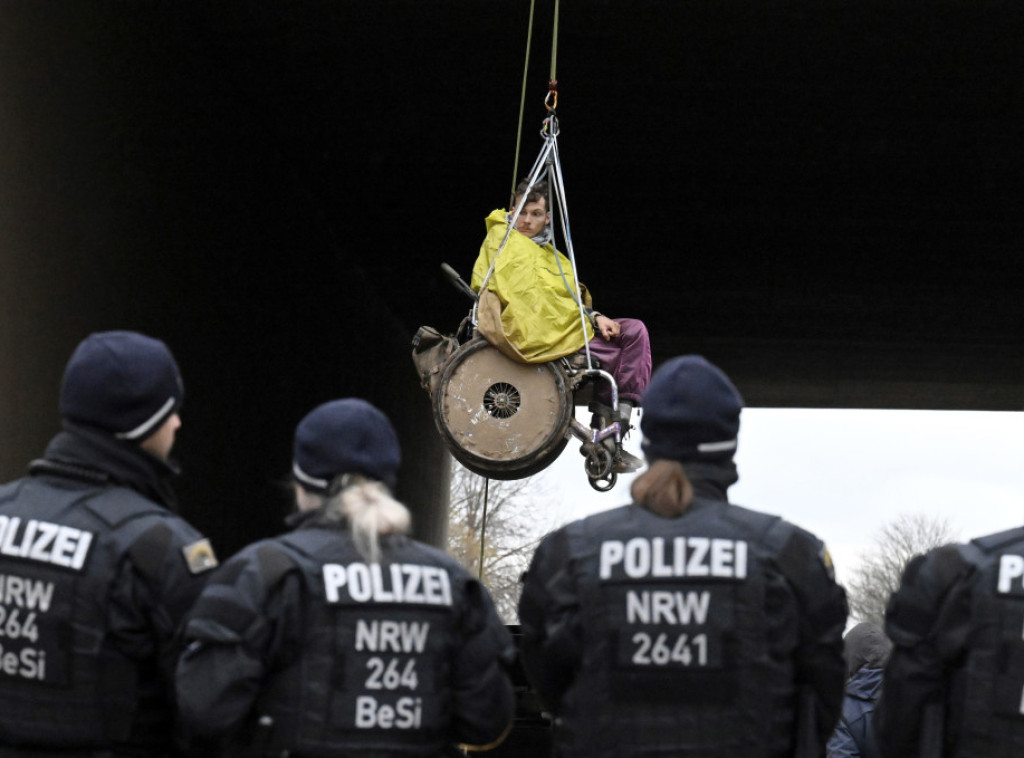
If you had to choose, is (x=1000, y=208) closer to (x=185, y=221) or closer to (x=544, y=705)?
(x=185, y=221)

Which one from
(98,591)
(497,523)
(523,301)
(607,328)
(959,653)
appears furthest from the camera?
(497,523)

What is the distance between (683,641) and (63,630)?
5.26ft

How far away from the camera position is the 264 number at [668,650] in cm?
372

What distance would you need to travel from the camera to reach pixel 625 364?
883cm

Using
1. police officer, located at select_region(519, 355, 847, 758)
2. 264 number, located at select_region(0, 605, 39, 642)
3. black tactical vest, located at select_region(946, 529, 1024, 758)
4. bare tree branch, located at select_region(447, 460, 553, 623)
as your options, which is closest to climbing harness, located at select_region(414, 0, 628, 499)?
police officer, located at select_region(519, 355, 847, 758)

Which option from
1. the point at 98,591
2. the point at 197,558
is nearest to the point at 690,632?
the point at 197,558

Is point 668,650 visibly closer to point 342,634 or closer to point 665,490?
point 665,490

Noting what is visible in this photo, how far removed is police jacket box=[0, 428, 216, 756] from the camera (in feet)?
11.9

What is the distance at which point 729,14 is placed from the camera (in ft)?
39.3

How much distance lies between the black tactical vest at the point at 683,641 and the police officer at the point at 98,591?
41.9 inches

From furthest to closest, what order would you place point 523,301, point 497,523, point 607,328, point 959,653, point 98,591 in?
1. point 497,523
2. point 607,328
3. point 523,301
4. point 959,653
5. point 98,591

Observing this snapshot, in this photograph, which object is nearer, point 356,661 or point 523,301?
point 356,661

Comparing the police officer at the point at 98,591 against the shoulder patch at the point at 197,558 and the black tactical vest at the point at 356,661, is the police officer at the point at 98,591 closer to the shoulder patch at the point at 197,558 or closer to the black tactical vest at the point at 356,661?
the shoulder patch at the point at 197,558

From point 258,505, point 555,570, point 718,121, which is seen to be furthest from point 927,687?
point 258,505
